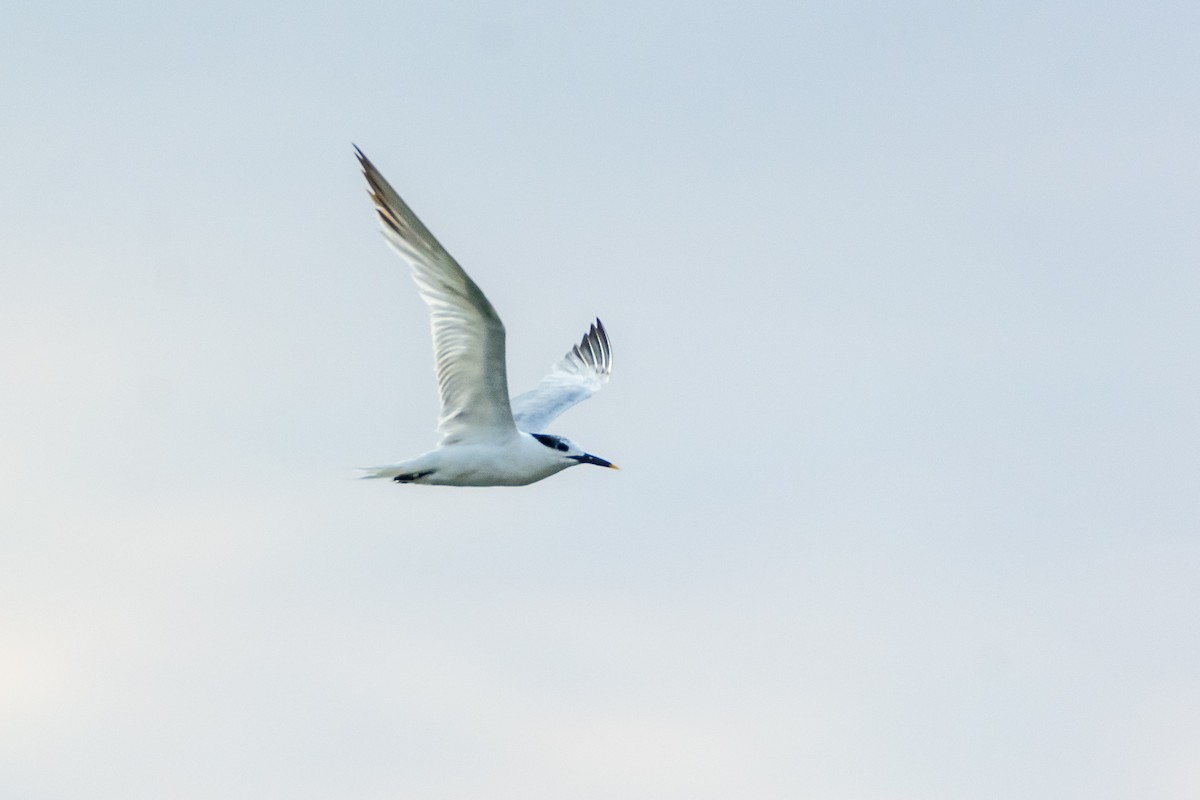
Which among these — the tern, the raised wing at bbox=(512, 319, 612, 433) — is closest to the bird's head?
the tern

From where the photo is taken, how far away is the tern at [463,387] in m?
24.3

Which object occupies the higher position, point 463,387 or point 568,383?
point 568,383

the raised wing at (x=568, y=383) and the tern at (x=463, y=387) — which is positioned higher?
the raised wing at (x=568, y=383)

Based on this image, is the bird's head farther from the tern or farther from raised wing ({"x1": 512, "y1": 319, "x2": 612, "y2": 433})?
raised wing ({"x1": 512, "y1": 319, "x2": 612, "y2": 433})

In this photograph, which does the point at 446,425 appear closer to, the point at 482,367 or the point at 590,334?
the point at 482,367

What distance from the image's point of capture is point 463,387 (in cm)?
2581

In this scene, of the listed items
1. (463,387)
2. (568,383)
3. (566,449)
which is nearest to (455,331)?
(463,387)

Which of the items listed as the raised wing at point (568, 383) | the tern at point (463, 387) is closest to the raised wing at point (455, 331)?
the tern at point (463, 387)

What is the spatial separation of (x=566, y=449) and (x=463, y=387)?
2.04 metres

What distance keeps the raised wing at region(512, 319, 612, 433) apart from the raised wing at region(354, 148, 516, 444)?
2955mm

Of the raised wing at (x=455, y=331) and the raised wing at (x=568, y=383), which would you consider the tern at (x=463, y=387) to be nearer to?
the raised wing at (x=455, y=331)

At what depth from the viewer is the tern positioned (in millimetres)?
24297

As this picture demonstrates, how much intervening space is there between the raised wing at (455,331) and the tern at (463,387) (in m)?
0.01

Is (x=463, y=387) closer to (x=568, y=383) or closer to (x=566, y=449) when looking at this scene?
(x=566, y=449)
